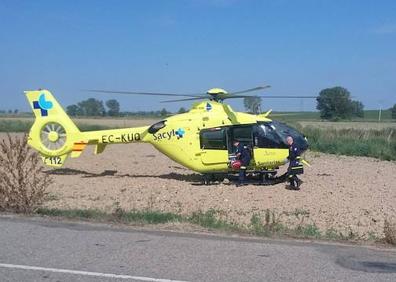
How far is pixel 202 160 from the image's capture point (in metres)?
19.1

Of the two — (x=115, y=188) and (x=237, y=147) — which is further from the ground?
(x=237, y=147)

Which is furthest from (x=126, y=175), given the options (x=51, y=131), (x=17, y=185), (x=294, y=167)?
(x=17, y=185)

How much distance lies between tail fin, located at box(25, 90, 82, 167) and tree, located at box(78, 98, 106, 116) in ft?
358

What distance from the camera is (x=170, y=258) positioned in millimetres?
7336

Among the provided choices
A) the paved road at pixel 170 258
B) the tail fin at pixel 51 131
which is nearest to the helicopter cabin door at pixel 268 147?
the tail fin at pixel 51 131

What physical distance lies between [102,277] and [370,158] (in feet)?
89.7

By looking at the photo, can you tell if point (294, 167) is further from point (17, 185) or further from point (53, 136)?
point (53, 136)

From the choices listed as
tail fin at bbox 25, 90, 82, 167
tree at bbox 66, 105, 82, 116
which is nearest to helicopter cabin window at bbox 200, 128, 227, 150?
tail fin at bbox 25, 90, 82, 167

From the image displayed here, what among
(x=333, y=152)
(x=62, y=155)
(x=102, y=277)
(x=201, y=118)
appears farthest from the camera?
(x=333, y=152)

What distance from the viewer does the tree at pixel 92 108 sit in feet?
429

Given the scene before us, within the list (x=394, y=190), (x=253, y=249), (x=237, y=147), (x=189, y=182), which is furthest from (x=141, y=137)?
(x=253, y=249)

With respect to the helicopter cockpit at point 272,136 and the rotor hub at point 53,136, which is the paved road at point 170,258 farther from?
the rotor hub at point 53,136

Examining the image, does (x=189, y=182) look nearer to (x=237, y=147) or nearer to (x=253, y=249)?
(x=237, y=147)

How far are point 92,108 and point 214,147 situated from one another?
118 metres
